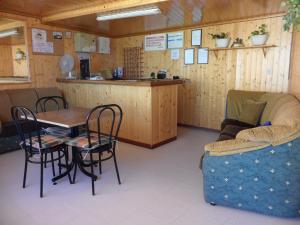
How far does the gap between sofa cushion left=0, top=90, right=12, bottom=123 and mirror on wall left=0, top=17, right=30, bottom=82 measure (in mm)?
684

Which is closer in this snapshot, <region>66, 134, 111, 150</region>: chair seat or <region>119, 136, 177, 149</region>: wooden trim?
<region>66, 134, 111, 150</region>: chair seat

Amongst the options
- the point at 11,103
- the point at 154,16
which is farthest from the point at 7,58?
the point at 154,16

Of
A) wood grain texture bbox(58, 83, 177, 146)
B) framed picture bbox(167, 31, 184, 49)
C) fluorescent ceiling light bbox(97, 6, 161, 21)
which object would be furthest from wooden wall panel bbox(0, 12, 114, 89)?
framed picture bbox(167, 31, 184, 49)

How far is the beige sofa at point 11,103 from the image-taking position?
11.9 feet

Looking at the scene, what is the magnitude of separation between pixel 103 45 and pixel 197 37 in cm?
241

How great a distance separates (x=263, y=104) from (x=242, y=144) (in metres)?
1.74

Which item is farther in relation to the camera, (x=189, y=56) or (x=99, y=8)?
(x=189, y=56)

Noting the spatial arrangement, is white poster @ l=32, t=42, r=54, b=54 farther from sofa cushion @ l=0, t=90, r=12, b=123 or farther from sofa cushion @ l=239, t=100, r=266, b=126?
sofa cushion @ l=239, t=100, r=266, b=126

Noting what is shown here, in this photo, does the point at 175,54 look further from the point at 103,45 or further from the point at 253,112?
the point at 253,112

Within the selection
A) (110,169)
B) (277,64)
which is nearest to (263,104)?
(277,64)

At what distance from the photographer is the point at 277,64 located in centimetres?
404

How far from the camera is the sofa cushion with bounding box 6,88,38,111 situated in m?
4.12

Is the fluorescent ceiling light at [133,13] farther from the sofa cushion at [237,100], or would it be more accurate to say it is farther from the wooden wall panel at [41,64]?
the sofa cushion at [237,100]

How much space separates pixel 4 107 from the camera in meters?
3.95
